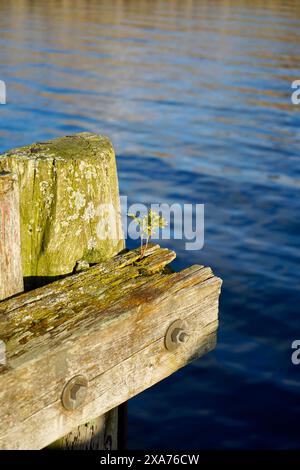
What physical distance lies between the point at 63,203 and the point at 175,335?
0.89 metres

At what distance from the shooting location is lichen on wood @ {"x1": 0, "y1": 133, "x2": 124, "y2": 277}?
12.6ft

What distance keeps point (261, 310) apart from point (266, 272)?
1.17m

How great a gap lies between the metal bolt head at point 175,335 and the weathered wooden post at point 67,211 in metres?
0.56

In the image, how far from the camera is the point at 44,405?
310 centimetres

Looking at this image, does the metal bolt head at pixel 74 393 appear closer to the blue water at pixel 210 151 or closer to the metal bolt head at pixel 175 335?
the metal bolt head at pixel 175 335

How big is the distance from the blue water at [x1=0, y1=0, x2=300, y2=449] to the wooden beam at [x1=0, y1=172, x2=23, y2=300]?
346 cm

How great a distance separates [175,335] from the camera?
12.0 feet

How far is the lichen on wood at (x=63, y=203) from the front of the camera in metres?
3.86

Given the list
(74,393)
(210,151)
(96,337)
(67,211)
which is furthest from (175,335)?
(210,151)

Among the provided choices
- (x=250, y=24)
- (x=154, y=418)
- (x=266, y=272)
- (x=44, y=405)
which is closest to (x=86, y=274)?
→ (x=44, y=405)
